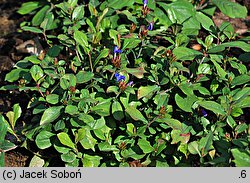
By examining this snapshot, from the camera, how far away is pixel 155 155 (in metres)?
3.03

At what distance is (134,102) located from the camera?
3.09 metres

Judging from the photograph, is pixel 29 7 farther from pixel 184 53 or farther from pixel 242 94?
pixel 242 94

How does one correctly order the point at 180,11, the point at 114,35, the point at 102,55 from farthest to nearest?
the point at 180,11 < the point at 114,35 < the point at 102,55

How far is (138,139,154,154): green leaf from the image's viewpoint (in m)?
2.94

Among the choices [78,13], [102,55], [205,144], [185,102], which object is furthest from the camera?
[78,13]

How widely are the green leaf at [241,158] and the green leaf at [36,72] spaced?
49.2 inches

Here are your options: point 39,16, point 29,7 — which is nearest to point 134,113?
point 39,16

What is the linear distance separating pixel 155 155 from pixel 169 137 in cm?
13

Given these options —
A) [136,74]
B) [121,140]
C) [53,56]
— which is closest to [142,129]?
[121,140]

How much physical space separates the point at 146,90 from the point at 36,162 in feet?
2.54

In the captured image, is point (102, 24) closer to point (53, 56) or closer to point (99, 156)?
point (53, 56)

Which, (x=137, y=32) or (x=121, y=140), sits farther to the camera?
(x=137, y=32)

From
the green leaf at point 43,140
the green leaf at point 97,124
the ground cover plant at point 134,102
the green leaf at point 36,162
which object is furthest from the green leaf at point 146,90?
the green leaf at point 36,162

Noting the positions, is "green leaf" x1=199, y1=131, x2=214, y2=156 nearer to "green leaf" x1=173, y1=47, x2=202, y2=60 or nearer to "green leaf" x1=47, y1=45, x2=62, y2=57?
"green leaf" x1=173, y1=47, x2=202, y2=60
